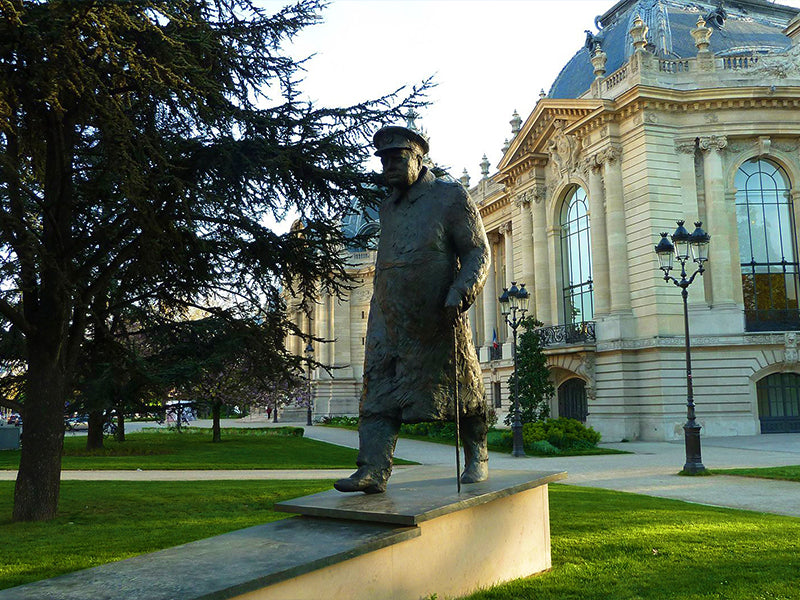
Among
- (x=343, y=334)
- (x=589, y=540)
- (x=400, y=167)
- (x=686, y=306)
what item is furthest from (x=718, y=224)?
(x=343, y=334)

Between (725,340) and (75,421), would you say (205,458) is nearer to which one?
(725,340)

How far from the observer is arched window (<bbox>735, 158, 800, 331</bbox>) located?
3133cm

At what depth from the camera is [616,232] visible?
32.1 metres

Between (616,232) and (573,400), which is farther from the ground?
(616,232)

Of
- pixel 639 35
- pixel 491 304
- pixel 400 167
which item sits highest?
Answer: pixel 639 35

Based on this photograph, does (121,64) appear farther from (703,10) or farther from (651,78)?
(703,10)

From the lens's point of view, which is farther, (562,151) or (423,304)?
(562,151)

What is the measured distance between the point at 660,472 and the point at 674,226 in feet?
53.0

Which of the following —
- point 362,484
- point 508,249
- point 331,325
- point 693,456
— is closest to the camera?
point 362,484

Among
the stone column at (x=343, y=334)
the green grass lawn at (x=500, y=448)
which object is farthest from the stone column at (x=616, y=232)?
the stone column at (x=343, y=334)

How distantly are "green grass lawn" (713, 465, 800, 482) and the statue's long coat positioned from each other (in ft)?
37.4

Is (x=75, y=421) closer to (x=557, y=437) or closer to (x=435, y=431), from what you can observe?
(x=435, y=431)

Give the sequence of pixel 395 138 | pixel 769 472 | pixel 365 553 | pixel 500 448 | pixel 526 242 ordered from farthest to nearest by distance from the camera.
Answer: pixel 526 242
pixel 500 448
pixel 769 472
pixel 395 138
pixel 365 553

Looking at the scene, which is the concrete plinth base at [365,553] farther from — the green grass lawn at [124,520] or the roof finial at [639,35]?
the roof finial at [639,35]
